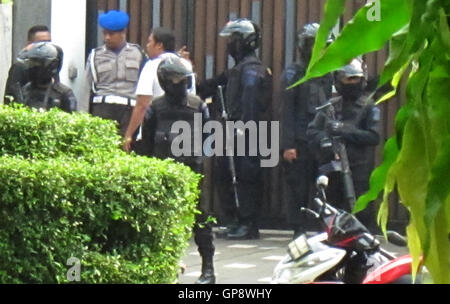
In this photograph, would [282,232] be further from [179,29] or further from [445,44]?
[445,44]

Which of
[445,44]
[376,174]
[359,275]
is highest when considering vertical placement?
[445,44]

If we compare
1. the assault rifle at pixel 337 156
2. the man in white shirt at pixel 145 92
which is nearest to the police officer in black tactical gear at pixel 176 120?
the assault rifle at pixel 337 156

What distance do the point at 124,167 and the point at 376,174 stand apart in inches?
193

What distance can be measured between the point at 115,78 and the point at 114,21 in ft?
2.42

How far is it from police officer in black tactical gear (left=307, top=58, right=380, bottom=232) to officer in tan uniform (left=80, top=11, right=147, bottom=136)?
2206mm

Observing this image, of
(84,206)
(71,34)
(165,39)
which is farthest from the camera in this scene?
(71,34)

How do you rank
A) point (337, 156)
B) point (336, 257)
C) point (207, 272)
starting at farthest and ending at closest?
point (337, 156) < point (207, 272) < point (336, 257)

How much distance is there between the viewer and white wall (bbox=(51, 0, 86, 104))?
13.5 m

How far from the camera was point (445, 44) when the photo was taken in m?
1.44

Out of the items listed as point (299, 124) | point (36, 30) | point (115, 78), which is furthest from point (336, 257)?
point (36, 30)

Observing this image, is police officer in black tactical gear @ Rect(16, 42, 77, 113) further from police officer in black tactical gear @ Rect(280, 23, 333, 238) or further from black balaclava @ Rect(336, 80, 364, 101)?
black balaclava @ Rect(336, 80, 364, 101)

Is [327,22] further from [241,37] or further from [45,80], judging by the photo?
[241,37]

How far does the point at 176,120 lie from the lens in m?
9.31

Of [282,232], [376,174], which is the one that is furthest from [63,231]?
[282,232]
